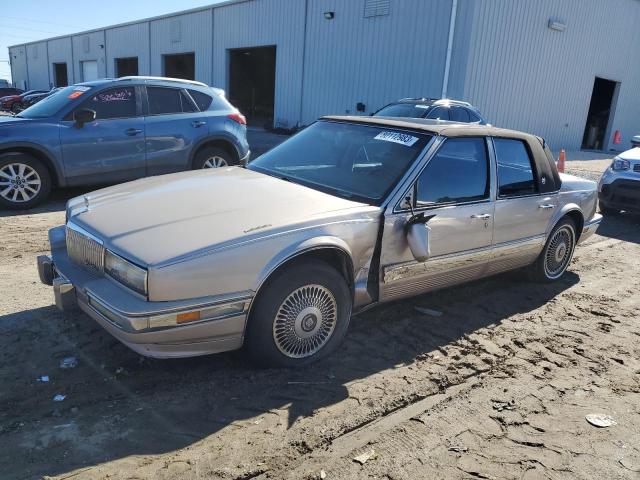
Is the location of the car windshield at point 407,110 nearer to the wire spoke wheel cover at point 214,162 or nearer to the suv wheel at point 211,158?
the suv wheel at point 211,158

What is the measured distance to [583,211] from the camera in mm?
5559

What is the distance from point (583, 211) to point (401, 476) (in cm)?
406

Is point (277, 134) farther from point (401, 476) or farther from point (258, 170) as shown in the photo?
point (401, 476)

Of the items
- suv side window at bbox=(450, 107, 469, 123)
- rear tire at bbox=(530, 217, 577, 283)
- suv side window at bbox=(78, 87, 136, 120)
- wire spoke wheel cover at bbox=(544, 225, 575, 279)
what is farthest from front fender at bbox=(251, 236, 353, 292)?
suv side window at bbox=(450, 107, 469, 123)

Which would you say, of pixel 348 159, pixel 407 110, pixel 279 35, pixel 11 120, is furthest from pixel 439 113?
pixel 279 35

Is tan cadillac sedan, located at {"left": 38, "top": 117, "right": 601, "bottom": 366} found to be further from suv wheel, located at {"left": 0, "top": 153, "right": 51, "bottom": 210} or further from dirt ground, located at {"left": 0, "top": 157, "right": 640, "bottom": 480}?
suv wheel, located at {"left": 0, "top": 153, "right": 51, "bottom": 210}

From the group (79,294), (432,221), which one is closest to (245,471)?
(79,294)

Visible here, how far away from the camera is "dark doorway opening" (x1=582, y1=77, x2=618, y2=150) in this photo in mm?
23828

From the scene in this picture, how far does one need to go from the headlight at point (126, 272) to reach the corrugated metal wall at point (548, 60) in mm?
14663

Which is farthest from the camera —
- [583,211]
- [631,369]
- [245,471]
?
[583,211]

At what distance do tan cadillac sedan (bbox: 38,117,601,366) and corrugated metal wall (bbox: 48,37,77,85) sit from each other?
41748mm

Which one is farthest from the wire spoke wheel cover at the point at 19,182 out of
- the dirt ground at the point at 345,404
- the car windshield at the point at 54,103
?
the dirt ground at the point at 345,404

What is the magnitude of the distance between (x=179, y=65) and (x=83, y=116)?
25812 millimetres

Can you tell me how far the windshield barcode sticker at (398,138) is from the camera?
4.07 m
